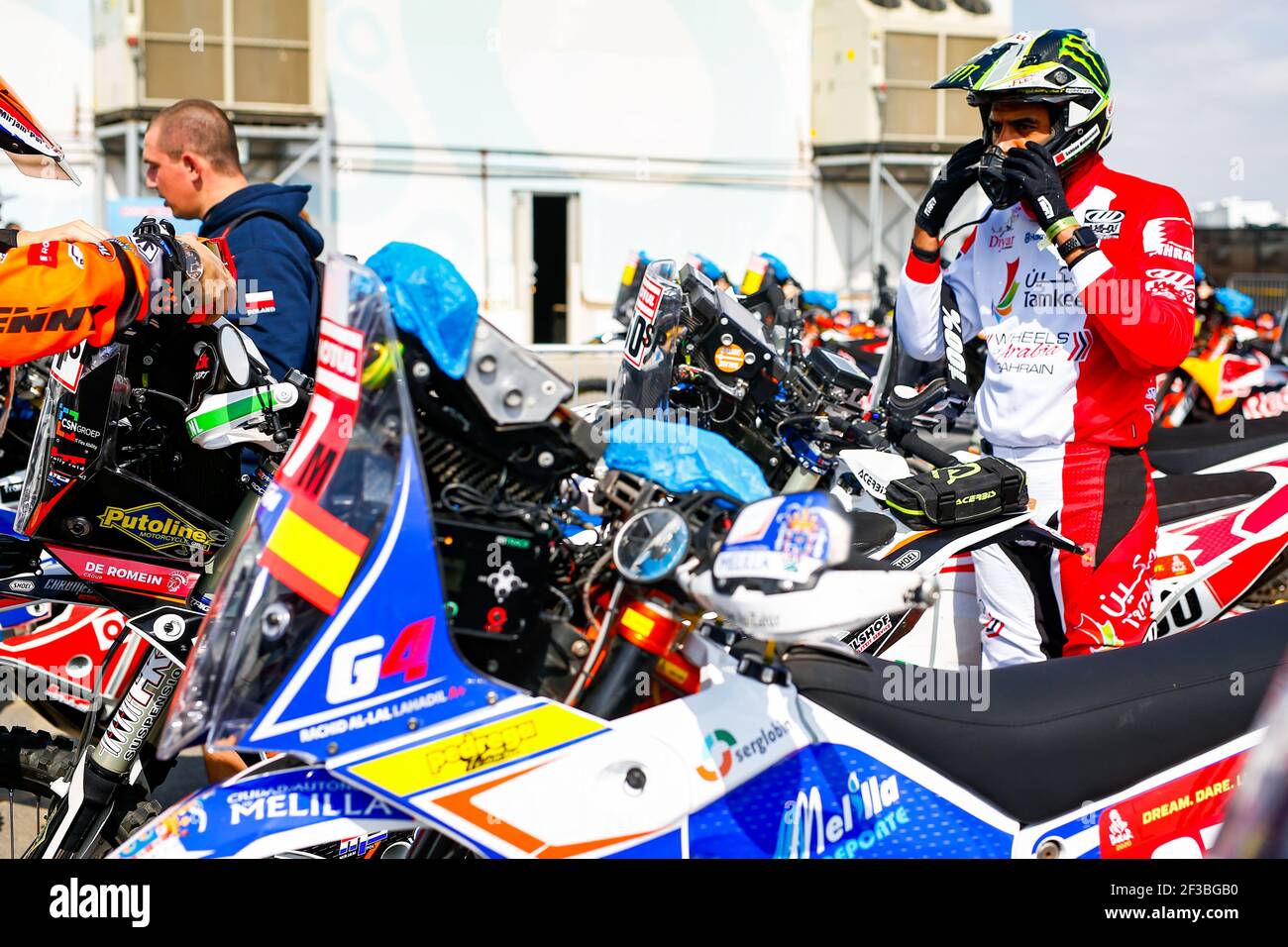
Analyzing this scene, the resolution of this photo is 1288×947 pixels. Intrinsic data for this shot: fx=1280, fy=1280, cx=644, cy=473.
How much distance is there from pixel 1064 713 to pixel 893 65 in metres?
21.9

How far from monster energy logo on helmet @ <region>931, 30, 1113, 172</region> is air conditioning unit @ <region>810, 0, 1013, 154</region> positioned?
19725 millimetres

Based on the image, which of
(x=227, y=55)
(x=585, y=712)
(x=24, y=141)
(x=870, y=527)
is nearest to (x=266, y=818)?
(x=585, y=712)

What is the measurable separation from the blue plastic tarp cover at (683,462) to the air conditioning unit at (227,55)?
1798 cm

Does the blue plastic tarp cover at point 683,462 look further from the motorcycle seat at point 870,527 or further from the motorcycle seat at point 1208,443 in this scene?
the motorcycle seat at point 1208,443

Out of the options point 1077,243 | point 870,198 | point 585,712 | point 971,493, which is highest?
point 870,198

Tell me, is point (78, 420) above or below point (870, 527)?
above

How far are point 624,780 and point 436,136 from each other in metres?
18.3

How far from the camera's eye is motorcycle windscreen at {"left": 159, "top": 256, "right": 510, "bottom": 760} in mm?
1831

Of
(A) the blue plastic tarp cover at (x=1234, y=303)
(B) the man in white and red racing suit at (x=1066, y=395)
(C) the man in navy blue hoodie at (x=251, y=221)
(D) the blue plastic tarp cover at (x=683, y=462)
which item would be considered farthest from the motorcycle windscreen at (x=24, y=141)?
(A) the blue plastic tarp cover at (x=1234, y=303)

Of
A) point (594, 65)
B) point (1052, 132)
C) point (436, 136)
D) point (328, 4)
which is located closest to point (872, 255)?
point (594, 65)

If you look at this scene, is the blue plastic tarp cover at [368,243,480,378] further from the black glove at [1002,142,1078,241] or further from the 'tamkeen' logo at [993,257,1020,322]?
the 'tamkeen' logo at [993,257,1020,322]

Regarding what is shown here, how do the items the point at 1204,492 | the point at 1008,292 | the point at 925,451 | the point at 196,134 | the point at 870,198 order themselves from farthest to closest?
the point at 870,198 → the point at 1204,492 → the point at 196,134 → the point at 1008,292 → the point at 925,451

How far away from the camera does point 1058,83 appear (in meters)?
2.97

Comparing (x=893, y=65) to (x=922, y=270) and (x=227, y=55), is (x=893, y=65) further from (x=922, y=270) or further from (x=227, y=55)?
(x=922, y=270)
